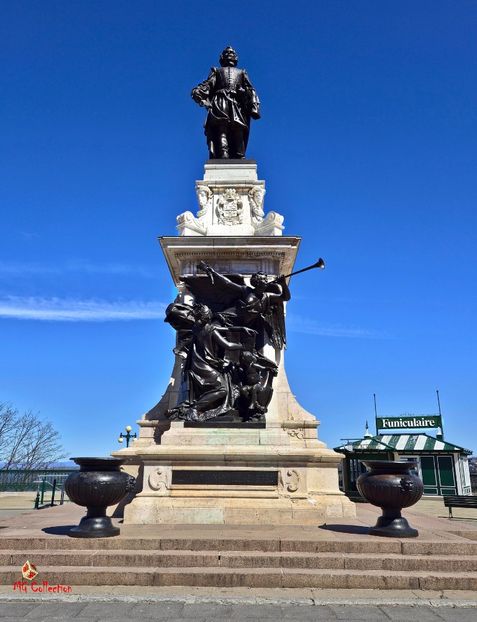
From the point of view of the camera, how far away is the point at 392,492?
7.01m

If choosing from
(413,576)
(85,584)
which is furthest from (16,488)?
(413,576)

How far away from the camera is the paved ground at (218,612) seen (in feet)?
15.1

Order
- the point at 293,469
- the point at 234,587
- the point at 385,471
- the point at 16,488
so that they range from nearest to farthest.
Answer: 1. the point at 234,587
2. the point at 385,471
3. the point at 293,469
4. the point at 16,488

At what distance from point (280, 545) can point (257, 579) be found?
0.78 m

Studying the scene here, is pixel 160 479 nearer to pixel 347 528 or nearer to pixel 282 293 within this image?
pixel 347 528

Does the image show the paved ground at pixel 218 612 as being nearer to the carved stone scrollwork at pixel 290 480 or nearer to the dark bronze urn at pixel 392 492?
the dark bronze urn at pixel 392 492

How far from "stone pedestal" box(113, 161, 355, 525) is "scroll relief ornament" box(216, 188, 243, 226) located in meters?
0.02

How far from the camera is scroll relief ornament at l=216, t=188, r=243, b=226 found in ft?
38.8

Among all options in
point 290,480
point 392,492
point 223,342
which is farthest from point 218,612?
point 223,342

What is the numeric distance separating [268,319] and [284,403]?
175 cm

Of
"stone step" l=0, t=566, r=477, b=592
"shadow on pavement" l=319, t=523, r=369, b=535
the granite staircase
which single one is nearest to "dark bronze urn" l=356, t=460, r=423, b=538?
"shadow on pavement" l=319, t=523, r=369, b=535

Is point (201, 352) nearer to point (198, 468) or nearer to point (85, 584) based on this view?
point (198, 468)

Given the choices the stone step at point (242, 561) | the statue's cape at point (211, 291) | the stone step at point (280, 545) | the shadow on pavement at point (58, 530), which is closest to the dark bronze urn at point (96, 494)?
the shadow on pavement at point (58, 530)

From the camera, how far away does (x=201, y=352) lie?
9.78m
